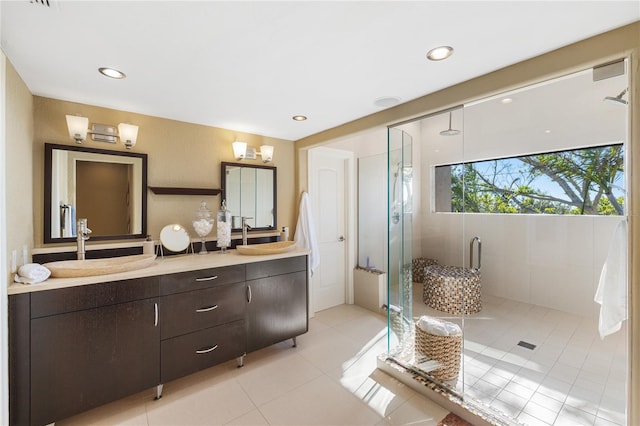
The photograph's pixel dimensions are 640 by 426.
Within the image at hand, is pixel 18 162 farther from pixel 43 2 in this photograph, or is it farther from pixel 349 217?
pixel 349 217

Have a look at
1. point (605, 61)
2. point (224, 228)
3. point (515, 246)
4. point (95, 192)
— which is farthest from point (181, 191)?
→ point (515, 246)

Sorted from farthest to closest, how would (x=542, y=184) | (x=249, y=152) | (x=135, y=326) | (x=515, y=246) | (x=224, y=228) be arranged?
1. (x=515, y=246)
2. (x=542, y=184)
3. (x=249, y=152)
4. (x=224, y=228)
5. (x=135, y=326)

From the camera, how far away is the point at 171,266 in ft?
6.92

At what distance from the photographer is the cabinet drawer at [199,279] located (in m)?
2.04

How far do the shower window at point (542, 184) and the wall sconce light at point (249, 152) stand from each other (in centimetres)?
210

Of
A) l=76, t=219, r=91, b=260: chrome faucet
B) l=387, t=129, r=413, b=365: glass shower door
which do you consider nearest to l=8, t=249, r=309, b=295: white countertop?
l=76, t=219, r=91, b=260: chrome faucet

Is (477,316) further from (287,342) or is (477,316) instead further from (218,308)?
(218,308)

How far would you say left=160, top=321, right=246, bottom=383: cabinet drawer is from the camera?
205 cm

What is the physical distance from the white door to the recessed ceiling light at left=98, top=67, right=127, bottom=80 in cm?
216

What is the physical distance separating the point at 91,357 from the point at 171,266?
2.36 ft

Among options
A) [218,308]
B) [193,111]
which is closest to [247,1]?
[193,111]

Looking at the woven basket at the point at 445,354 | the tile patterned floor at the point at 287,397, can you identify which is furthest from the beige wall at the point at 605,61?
the tile patterned floor at the point at 287,397

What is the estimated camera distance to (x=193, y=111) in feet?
8.05

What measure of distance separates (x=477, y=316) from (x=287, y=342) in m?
2.29
